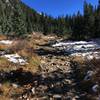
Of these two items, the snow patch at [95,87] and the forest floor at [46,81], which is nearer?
the snow patch at [95,87]

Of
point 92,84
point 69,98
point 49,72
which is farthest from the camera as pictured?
point 49,72

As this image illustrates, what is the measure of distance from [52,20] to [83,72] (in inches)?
5909

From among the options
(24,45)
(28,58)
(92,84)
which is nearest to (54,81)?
(92,84)

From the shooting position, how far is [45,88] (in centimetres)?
1375

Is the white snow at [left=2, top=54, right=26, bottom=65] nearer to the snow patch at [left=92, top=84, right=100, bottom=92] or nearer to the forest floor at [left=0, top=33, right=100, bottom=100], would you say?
the forest floor at [left=0, top=33, right=100, bottom=100]

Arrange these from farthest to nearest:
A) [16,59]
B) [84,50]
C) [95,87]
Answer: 1. [84,50]
2. [16,59]
3. [95,87]

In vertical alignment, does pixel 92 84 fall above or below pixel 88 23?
below

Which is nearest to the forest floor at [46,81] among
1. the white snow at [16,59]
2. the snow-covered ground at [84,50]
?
the white snow at [16,59]

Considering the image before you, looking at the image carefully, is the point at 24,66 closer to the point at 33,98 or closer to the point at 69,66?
the point at 69,66

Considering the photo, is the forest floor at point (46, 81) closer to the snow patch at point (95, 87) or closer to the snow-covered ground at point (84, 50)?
the snow patch at point (95, 87)

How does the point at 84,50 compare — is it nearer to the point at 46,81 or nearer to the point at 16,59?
the point at 16,59

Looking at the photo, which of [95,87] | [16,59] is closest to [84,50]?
[16,59]

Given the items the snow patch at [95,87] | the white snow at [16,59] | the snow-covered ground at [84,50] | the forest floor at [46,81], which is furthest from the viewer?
the snow-covered ground at [84,50]

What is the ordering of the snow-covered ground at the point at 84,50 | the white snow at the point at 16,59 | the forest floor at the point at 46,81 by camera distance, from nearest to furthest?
1. the forest floor at the point at 46,81
2. the white snow at the point at 16,59
3. the snow-covered ground at the point at 84,50
